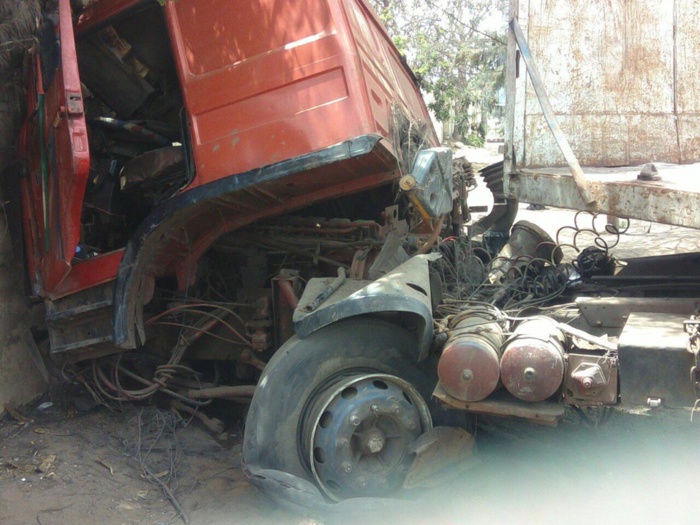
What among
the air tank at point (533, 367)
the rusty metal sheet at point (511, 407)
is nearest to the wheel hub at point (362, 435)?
the rusty metal sheet at point (511, 407)

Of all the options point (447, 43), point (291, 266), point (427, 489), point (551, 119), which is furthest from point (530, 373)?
point (447, 43)

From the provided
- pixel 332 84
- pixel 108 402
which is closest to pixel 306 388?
pixel 332 84

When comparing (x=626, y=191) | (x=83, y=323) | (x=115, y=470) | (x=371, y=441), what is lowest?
(x=115, y=470)

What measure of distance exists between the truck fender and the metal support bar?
96 cm

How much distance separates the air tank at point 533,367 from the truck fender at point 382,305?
46 centimetres

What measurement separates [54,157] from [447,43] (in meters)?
11.4

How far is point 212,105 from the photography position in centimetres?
389

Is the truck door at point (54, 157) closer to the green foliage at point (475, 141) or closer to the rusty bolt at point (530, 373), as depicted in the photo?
the rusty bolt at point (530, 373)

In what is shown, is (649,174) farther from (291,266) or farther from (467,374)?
(291,266)

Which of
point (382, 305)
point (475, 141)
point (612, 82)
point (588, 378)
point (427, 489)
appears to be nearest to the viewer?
point (588, 378)

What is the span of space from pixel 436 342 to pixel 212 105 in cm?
180

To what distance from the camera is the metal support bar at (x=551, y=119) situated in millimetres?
3650

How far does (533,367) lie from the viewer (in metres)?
3.04

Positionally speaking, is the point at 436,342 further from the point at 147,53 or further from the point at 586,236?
the point at 586,236
